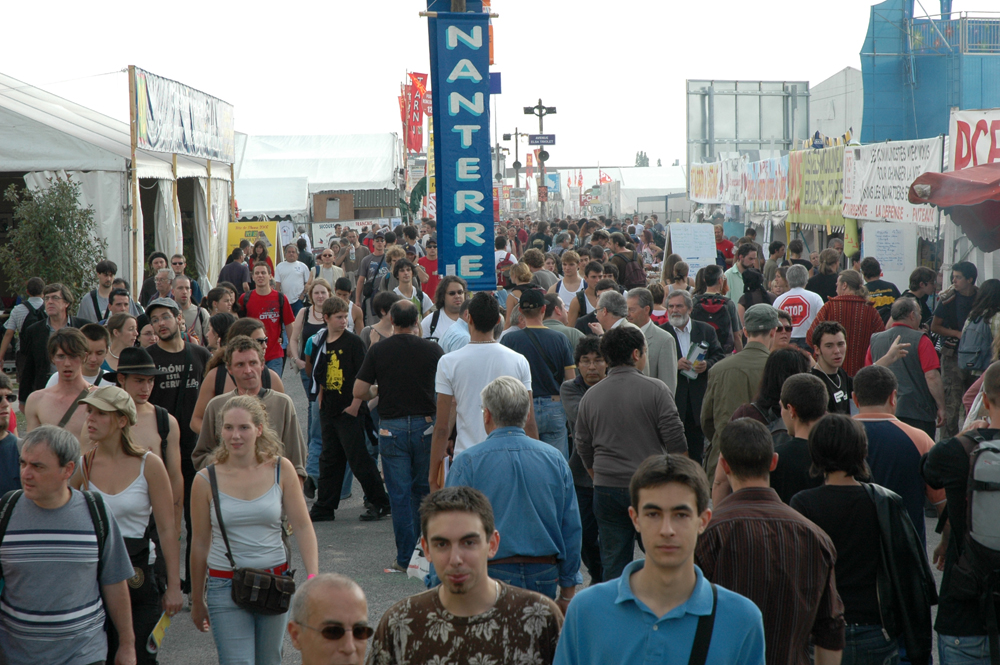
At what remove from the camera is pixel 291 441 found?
18.0 ft

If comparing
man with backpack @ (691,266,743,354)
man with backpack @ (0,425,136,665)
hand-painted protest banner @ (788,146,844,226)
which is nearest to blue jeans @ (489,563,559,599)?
man with backpack @ (0,425,136,665)

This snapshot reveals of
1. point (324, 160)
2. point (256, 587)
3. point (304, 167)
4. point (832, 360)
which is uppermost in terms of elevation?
point (324, 160)

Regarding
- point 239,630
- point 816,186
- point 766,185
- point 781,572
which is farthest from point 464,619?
point 766,185

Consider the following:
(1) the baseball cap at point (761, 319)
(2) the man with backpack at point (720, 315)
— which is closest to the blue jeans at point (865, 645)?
(1) the baseball cap at point (761, 319)

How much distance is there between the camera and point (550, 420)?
6816 millimetres

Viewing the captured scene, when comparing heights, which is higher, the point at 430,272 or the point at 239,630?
the point at 430,272

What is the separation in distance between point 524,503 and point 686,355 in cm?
421

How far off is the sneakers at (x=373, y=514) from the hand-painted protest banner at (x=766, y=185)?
15.2 m

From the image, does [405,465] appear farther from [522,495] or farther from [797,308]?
[797,308]

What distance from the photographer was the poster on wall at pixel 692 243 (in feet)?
50.7

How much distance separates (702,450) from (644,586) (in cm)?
595

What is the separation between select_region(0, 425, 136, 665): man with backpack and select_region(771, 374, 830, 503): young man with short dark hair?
2.88 metres

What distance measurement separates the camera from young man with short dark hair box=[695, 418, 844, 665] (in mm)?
3225

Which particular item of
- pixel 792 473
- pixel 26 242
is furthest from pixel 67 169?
pixel 792 473
